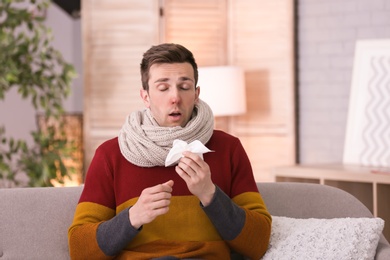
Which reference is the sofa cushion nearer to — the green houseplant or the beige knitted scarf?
the beige knitted scarf

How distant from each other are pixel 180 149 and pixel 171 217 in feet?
0.75

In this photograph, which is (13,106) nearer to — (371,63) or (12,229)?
(371,63)

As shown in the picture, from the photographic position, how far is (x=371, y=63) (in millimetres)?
4469

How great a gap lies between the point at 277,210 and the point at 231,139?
1.16 ft

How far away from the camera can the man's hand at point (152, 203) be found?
213 cm

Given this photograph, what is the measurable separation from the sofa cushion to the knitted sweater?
66 mm

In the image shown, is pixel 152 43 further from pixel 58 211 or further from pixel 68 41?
pixel 58 211

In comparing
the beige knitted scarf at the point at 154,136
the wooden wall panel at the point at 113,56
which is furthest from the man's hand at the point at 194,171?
the wooden wall panel at the point at 113,56

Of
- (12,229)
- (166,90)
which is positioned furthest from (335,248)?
(12,229)

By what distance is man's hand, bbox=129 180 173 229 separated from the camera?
2.13 m

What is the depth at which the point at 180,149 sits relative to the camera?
7.27 feet

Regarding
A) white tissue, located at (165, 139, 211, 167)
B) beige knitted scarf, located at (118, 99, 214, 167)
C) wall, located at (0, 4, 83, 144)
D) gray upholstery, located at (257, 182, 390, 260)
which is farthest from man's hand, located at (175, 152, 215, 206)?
wall, located at (0, 4, 83, 144)

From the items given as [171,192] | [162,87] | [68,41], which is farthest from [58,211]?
[68,41]

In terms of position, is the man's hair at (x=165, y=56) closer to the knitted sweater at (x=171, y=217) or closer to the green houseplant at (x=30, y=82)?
the knitted sweater at (x=171, y=217)
